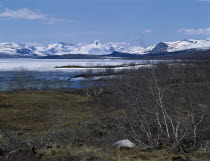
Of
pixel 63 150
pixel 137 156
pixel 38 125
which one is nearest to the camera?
pixel 137 156

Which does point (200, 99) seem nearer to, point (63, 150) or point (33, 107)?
point (63, 150)

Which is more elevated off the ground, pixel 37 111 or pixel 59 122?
pixel 59 122

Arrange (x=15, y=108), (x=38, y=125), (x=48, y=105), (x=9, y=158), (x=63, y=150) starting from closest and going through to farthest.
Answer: (x=9, y=158), (x=63, y=150), (x=38, y=125), (x=15, y=108), (x=48, y=105)

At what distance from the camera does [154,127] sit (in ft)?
49.4

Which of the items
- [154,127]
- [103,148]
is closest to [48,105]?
[154,127]

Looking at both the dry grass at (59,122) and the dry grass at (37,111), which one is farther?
the dry grass at (37,111)

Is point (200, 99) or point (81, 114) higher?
point (200, 99)

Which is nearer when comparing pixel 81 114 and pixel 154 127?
pixel 154 127

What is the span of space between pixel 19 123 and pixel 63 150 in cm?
1752

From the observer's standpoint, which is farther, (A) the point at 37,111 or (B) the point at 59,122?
Result: (A) the point at 37,111

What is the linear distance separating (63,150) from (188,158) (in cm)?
414

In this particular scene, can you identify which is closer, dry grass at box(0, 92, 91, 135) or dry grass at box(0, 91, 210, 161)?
dry grass at box(0, 91, 210, 161)

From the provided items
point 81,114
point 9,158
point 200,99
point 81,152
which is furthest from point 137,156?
point 81,114

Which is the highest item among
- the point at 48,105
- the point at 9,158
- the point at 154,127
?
the point at 9,158
